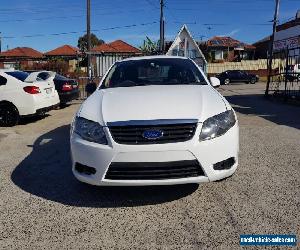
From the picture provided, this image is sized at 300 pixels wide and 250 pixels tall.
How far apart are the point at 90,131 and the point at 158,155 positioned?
2.62 feet

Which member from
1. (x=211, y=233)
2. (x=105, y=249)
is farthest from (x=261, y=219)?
(x=105, y=249)

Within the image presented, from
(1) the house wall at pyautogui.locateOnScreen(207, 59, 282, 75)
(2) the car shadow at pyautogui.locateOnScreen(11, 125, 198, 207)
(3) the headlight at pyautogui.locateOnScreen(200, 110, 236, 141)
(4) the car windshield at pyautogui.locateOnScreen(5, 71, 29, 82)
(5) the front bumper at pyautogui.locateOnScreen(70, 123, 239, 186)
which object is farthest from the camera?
(1) the house wall at pyautogui.locateOnScreen(207, 59, 282, 75)

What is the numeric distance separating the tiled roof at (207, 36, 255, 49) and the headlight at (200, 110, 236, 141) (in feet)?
200

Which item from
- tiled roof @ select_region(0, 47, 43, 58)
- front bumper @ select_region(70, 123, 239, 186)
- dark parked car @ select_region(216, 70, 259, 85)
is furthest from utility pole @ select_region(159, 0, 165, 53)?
tiled roof @ select_region(0, 47, 43, 58)

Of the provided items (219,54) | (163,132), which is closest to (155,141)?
(163,132)

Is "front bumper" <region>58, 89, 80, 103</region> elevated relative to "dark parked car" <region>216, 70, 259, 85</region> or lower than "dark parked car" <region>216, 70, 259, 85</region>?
lower

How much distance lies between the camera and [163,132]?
12.3 ft

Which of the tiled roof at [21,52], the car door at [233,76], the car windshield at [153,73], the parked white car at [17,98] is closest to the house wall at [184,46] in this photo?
the car door at [233,76]

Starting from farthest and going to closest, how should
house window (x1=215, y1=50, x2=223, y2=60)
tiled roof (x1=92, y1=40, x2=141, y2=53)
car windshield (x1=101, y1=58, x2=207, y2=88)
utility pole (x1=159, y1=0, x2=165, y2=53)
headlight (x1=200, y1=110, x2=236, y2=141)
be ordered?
house window (x1=215, y1=50, x2=223, y2=60), tiled roof (x1=92, y1=40, x2=141, y2=53), utility pole (x1=159, y1=0, x2=165, y2=53), car windshield (x1=101, y1=58, x2=207, y2=88), headlight (x1=200, y1=110, x2=236, y2=141)

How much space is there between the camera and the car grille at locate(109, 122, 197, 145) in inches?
147

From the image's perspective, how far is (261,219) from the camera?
3648 millimetres

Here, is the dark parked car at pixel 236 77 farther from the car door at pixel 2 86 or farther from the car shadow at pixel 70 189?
the car shadow at pixel 70 189

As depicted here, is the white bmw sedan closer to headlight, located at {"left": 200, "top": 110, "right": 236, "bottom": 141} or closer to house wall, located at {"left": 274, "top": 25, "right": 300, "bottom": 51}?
headlight, located at {"left": 200, "top": 110, "right": 236, "bottom": 141}

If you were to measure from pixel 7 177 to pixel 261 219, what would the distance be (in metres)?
3.46
